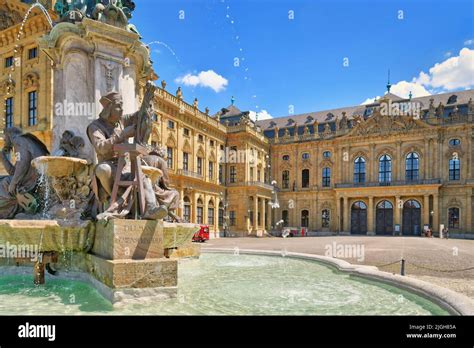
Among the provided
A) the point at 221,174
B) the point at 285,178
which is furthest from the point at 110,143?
the point at 285,178

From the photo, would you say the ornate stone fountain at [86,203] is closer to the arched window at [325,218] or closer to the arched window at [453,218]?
the arched window at [325,218]

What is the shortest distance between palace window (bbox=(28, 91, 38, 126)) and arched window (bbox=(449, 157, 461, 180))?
4770 cm

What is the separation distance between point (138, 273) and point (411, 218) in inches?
1924

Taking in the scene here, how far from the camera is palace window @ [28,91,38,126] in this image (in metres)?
23.5

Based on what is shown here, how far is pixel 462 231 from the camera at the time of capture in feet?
142

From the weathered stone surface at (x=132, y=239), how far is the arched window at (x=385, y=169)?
49.0 metres

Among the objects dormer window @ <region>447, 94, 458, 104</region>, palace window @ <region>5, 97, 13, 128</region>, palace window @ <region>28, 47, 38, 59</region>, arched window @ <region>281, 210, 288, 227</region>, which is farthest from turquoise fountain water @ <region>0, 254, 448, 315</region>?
dormer window @ <region>447, 94, 458, 104</region>

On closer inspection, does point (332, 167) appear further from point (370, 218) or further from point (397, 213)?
point (397, 213)

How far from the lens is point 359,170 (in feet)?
167

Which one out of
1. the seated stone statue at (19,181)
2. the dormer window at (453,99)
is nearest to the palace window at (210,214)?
the seated stone statue at (19,181)

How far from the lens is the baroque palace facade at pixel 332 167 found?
39.8 metres

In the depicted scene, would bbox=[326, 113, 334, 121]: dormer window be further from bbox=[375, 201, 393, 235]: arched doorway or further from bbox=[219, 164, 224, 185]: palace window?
bbox=[219, 164, 224, 185]: palace window
